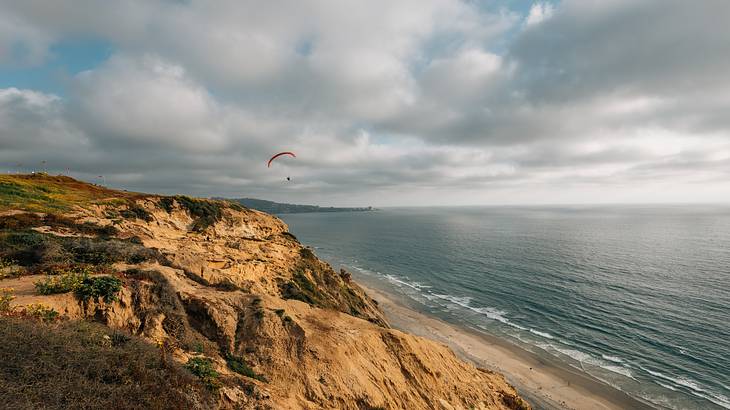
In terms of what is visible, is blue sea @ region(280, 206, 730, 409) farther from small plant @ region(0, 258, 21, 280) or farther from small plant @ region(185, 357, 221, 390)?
small plant @ region(0, 258, 21, 280)

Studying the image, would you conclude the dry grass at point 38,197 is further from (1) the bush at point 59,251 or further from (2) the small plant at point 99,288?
(2) the small plant at point 99,288

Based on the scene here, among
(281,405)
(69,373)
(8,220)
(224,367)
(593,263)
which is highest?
(8,220)

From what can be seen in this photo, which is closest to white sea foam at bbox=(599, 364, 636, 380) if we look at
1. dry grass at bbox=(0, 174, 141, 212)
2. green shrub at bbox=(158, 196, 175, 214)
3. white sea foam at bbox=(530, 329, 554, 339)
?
white sea foam at bbox=(530, 329, 554, 339)

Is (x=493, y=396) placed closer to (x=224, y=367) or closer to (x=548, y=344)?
(x=224, y=367)

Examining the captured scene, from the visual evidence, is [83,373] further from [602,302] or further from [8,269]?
[602,302]

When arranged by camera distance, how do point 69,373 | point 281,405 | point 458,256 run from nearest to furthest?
point 69,373 < point 281,405 < point 458,256

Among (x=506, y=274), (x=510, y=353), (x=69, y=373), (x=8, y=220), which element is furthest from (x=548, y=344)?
(x=8, y=220)

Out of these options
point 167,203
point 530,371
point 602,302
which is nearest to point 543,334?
point 530,371
